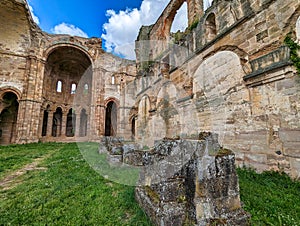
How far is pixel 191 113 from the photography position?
7.63 meters

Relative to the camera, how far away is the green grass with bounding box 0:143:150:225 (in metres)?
2.49

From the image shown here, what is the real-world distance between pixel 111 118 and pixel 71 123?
5.99m

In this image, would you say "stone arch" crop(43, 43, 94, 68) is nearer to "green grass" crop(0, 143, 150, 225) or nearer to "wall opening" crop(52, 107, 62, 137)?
"wall opening" crop(52, 107, 62, 137)

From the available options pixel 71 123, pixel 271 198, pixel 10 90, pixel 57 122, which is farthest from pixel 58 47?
pixel 271 198


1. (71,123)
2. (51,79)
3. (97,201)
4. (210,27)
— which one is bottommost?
(97,201)

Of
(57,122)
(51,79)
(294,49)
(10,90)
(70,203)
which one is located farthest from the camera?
(57,122)

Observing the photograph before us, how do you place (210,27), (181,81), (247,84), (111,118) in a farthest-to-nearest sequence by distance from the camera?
(111,118)
(181,81)
(210,27)
(247,84)

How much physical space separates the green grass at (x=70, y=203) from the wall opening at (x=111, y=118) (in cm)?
1688

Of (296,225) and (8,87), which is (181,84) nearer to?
(296,225)

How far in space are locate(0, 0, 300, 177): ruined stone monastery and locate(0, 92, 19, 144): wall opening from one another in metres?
0.08

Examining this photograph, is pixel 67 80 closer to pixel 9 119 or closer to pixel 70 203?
pixel 9 119

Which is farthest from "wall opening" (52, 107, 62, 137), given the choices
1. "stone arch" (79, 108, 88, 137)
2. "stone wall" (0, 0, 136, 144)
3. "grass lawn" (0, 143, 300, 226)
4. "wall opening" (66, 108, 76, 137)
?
"grass lawn" (0, 143, 300, 226)

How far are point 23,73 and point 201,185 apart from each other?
63.4 ft

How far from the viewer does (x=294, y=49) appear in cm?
388
